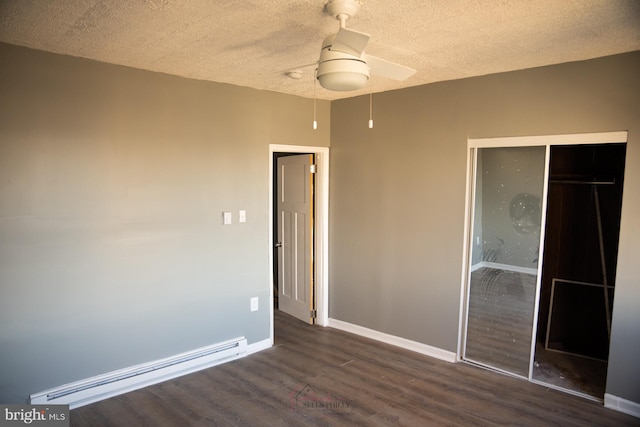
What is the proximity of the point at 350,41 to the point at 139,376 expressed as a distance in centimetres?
286

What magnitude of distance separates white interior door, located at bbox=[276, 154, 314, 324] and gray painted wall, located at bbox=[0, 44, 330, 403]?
76 cm

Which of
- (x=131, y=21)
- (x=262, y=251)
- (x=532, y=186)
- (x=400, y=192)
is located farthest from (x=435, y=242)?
(x=131, y=21)

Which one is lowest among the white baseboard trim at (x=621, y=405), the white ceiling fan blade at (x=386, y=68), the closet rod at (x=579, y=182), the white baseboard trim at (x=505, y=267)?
the white baseboard trim at (x=621, y=405)

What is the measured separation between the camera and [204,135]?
3537mm

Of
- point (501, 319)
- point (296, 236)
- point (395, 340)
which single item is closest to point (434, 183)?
point (501, 319)

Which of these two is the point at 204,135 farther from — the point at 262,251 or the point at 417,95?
the point at 417,95

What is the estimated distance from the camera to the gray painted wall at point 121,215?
2.71 meters

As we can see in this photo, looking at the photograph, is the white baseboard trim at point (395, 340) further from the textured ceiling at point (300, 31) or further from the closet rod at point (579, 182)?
the textured ceiling at point (300, 31)

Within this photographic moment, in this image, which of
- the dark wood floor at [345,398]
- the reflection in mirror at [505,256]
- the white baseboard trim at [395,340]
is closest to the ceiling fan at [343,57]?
the reflection in mirror at [505,256]

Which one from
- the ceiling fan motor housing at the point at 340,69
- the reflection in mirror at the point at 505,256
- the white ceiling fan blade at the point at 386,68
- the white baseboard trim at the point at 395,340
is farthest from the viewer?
the white baseboard trim at the point at 395,340

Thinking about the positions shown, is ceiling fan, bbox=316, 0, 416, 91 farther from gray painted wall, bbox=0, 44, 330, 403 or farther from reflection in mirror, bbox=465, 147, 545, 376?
reflection in mirror, bbox=465, 147, 545, 376

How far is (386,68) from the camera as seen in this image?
236cm

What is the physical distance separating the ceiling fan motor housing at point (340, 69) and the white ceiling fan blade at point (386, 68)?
17cm

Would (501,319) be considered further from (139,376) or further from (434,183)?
(139,376)
